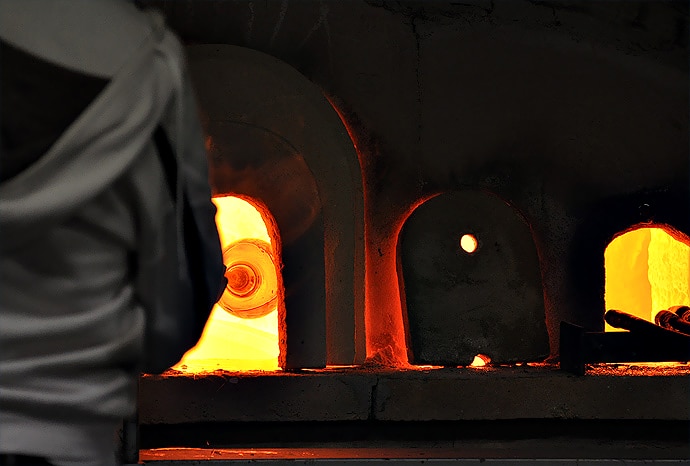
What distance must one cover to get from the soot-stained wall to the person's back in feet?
7.39

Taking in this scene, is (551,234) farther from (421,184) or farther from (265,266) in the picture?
(265,266)

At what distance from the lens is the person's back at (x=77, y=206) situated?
1368 millimetres

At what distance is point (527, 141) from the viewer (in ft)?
12.6

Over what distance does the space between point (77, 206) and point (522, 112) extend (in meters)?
2.79

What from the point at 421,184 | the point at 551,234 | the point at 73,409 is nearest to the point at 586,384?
the point at 551,234

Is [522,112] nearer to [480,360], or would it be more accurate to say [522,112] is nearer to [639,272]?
[480,360]

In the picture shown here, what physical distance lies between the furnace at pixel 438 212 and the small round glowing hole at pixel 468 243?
12mm

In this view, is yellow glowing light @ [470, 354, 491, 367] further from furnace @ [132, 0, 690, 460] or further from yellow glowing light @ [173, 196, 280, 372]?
yellow glowing light @ [173, 196, 280, 372]

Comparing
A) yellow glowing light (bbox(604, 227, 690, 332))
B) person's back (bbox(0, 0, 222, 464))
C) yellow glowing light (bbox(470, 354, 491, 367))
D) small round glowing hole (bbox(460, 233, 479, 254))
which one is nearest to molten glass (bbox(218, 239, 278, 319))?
small round glowing hole (bbox(460, 233, 479, 254))

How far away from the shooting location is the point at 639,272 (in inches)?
219

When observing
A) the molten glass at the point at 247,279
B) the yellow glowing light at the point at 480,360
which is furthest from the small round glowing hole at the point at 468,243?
the molten glass at the point at 247,279

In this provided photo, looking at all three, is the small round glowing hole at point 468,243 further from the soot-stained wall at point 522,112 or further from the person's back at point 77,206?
the person's back at point 77,206

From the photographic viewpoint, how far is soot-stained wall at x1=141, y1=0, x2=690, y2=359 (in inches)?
147

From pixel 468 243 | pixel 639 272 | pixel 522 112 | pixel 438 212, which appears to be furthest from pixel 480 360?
pixel 639 272
